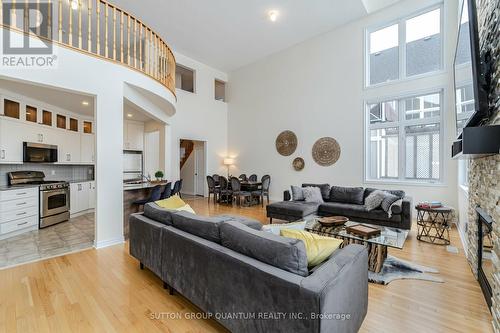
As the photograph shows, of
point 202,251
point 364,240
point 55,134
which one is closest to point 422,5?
point 364,240

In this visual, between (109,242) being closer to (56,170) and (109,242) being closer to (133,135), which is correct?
(56,170)

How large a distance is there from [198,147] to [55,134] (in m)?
4.82

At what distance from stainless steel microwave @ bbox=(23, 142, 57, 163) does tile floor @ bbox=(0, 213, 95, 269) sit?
1411 millimetres

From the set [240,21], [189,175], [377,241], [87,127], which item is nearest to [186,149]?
[189,175]

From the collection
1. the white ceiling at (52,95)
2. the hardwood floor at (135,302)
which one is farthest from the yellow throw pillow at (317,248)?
the white ceiling at (52,95)

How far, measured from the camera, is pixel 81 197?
18.9ft

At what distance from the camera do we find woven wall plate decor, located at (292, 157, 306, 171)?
24.4 ft

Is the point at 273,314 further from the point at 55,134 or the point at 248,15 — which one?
the point at 248,15

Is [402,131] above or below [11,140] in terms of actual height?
above

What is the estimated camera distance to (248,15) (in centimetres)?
628

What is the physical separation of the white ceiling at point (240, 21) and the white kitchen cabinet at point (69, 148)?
342 cm

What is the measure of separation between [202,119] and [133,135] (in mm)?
2736

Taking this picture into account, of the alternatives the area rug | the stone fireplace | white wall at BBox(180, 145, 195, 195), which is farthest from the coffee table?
white wall at BBox(180, 145, 195, 195)

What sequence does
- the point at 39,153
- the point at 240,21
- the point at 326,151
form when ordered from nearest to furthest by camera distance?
the point at 39,153 → the point at 240,21 → the point at 326,151
